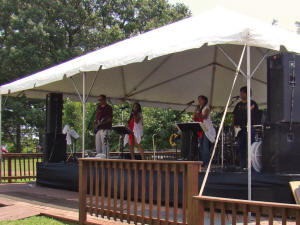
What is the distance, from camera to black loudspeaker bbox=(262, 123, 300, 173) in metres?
5.37

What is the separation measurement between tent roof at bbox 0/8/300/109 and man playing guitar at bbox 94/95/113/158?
2.41ft

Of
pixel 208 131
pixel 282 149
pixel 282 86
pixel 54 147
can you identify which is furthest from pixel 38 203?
pixel 282 86

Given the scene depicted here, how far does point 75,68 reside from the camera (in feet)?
23.6

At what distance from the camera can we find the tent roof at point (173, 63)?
533cm

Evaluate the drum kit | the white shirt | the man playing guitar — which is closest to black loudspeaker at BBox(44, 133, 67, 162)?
the man playing guitar

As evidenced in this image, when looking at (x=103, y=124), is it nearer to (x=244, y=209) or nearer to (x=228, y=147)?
(x=228, y=147)

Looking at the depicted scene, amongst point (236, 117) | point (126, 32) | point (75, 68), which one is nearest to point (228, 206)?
point (236, 117)

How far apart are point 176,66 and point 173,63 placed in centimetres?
21

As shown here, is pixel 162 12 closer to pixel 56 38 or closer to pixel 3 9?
pixel 56 38

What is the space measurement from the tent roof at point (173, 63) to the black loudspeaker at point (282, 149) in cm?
101

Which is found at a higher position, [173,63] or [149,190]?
[173,63]

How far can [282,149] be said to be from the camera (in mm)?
5387

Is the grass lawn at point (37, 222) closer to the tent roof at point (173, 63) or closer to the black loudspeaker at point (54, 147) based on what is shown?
the tent roof at point (173, 63)

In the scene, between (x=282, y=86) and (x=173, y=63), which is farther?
(x=173, y=63)
